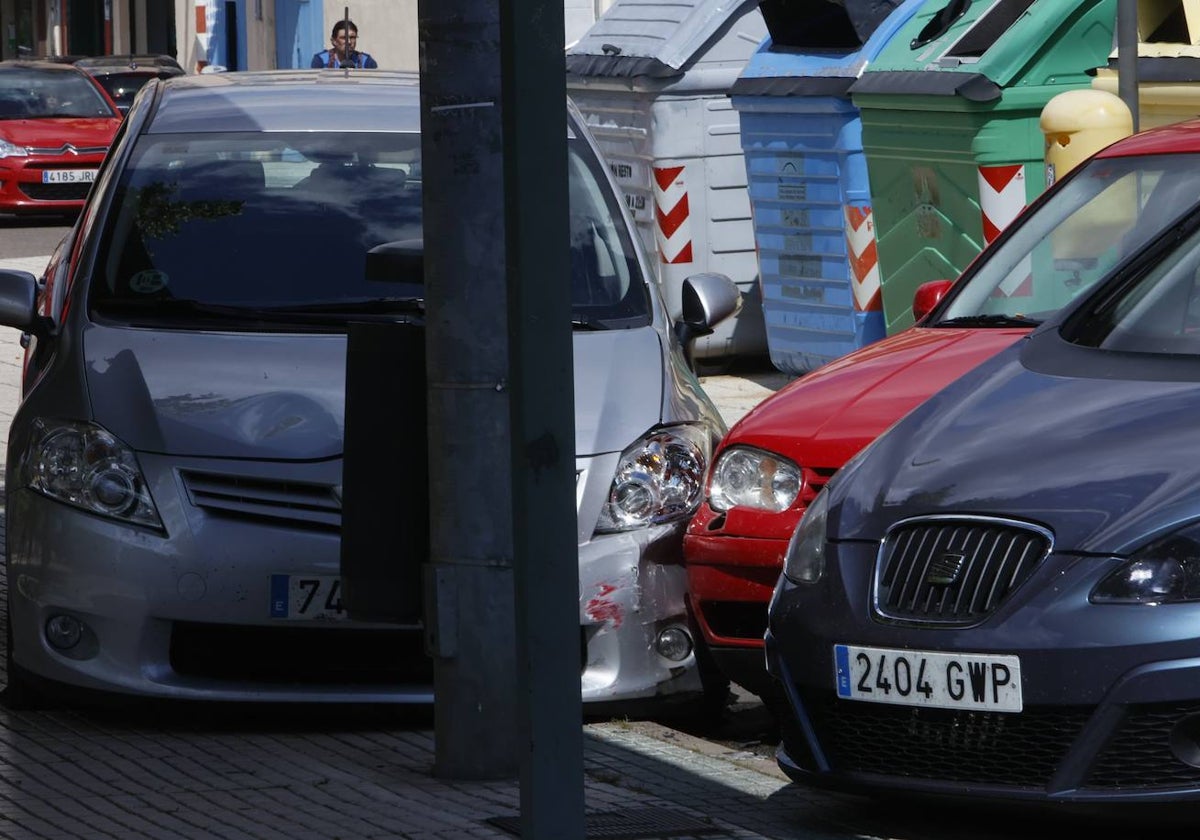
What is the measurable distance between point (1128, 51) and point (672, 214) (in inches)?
200

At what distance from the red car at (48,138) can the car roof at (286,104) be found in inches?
640

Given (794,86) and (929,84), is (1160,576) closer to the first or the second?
(929,84)

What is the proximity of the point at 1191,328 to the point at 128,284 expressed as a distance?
9.55 feet

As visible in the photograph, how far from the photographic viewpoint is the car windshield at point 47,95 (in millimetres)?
24578

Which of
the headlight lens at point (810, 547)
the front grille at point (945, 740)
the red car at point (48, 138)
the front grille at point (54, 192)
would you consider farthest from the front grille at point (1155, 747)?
A: the front grille at point (54, 192)

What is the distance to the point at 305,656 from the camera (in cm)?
579

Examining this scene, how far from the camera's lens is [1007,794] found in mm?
4410

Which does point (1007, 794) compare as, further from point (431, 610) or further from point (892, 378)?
point (892, 378)

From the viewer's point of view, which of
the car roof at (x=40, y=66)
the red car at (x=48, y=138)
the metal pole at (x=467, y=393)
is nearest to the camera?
the metal pole at (x=467, y=393)

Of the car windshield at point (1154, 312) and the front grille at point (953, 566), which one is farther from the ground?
the car windshield at point (1154, 312)

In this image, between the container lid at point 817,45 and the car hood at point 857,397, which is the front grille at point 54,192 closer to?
the container lid at point 817,45

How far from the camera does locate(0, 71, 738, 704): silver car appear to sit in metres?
5.67

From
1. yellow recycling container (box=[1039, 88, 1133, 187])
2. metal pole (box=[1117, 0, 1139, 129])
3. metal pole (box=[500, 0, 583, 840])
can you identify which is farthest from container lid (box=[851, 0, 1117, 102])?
metal pole (box=[500, 0, 583, 840])

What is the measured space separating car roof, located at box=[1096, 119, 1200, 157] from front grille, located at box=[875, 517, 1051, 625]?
2.32 meters
